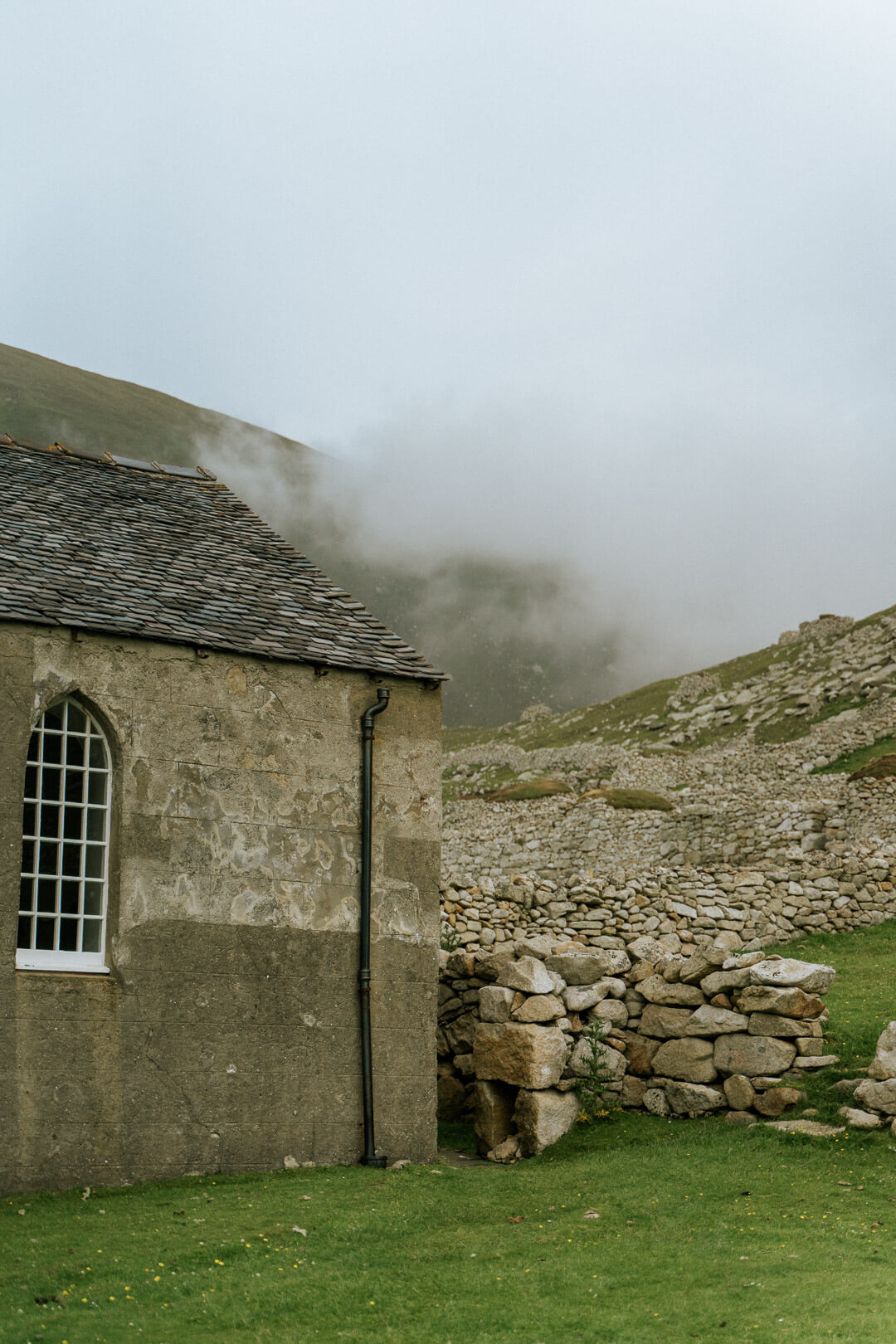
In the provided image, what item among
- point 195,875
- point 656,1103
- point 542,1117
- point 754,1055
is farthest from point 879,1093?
point 195,875

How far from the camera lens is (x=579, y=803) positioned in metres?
44.2

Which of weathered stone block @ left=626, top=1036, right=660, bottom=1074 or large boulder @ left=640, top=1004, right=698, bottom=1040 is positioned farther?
weathered stone block @ left=626, top=1036, right=660, bottom=1074

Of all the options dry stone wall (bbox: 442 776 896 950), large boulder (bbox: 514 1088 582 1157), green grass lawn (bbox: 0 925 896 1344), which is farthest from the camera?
dry stone wall (bbox: 442 776 896 950)

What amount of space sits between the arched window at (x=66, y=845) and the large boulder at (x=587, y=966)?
292 inches

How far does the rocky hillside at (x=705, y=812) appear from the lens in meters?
28.5

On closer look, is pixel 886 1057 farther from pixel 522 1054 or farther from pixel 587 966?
pixel 522 1054

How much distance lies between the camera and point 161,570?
18578mm

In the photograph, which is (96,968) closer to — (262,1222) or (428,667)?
(262,1222)

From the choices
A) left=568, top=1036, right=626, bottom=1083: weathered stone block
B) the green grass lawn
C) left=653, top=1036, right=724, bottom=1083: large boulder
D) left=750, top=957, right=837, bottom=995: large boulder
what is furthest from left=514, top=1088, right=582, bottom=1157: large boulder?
left=750, top=957, right=837, bottom=995: large boulder

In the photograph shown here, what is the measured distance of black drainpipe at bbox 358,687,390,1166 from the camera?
16.4m

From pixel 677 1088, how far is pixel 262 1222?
6907 mm

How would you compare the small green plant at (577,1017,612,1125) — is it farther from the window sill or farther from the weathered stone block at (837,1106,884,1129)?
the window sill

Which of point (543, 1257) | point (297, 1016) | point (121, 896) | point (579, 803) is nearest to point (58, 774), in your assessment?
point (121, 896)

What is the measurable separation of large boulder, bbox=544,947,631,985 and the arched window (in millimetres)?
7422
